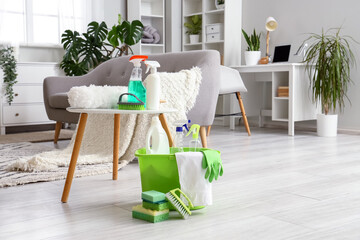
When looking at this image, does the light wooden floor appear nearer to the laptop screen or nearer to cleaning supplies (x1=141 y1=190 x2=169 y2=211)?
cleaning supplies (x1=141 y1=190 x2=169 y2=211)

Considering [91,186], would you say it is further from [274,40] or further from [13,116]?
[274,40]

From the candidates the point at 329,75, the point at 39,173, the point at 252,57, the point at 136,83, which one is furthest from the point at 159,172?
the point at 252,57

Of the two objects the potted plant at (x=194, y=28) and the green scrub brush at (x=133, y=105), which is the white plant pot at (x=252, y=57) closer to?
the potted plant at (x=194, y=28)

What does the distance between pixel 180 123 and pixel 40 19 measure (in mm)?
3946

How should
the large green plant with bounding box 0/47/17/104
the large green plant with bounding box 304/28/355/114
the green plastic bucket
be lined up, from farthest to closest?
the large green plant with bounding box 0/47/17/104, the large green plant with bounding box 304/28/355/114, the green plastic bucket

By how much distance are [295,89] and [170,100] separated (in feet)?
6.20

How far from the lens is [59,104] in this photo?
11.8 feet

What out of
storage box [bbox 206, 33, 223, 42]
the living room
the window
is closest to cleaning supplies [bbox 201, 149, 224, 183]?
the living room

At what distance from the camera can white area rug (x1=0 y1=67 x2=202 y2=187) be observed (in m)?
2.52

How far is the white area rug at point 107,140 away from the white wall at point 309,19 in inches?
82.0

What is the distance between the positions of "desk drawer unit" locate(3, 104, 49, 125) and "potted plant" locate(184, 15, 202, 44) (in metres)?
1.93

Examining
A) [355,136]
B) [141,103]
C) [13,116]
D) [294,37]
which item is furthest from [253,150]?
[13,116]

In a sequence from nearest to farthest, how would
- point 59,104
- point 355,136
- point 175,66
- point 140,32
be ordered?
point 175,66
point 59,104
point 355,136
point 140,32

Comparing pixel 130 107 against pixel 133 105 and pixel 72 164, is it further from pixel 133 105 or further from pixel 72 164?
pixel 72 164
